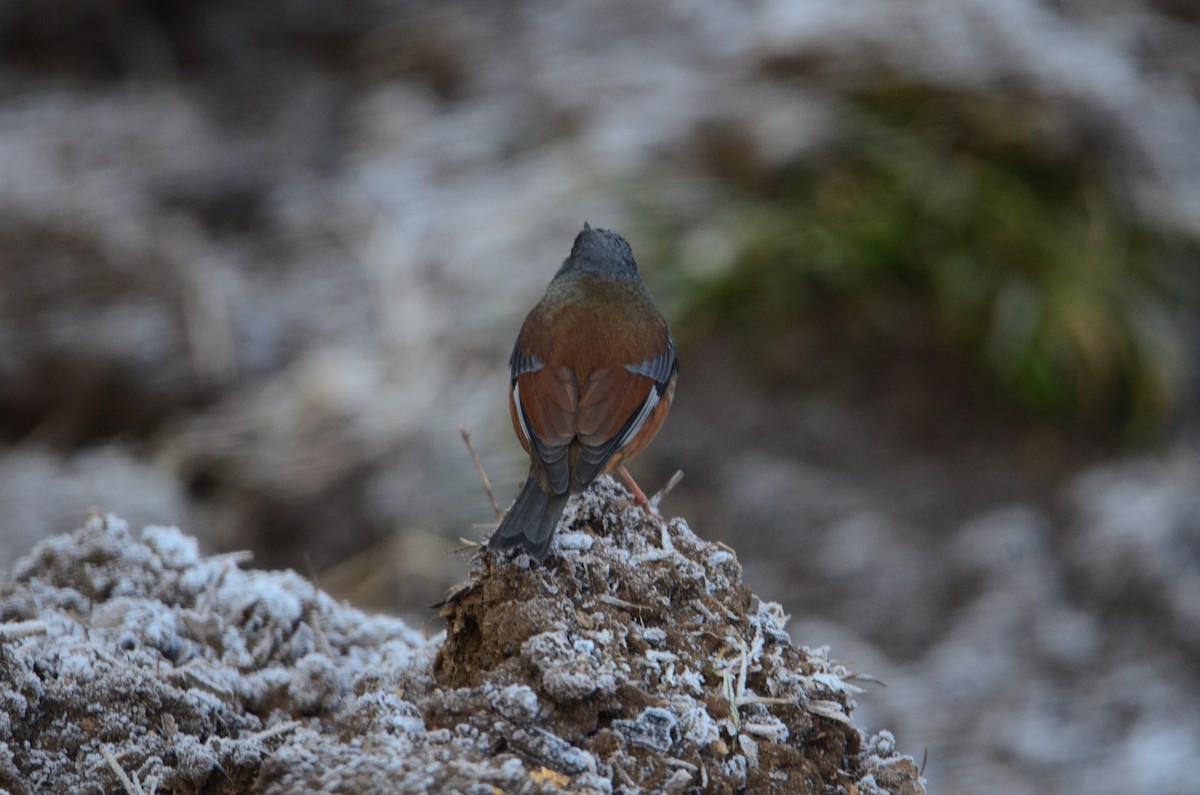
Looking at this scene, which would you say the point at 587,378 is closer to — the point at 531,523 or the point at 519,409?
the point at 519,409

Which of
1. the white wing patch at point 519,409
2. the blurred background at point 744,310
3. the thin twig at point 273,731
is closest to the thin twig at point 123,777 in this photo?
the thin twig at point 273,731

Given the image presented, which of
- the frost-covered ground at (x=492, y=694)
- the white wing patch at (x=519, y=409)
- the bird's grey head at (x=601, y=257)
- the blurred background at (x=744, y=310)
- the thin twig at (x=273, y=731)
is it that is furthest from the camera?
the blurred background at (x=744, y=310)

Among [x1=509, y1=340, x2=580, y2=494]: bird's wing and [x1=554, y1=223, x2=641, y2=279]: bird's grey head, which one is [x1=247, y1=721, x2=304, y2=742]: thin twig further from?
[x1=554, y1=223, x2=641, y2=279]: bird's grey head

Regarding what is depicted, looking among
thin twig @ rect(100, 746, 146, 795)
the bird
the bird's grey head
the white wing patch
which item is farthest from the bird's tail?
the bird's grey head

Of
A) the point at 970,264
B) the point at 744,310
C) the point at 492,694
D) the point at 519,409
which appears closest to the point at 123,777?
the point at 492,694

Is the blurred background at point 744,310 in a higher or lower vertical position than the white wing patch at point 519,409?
higher

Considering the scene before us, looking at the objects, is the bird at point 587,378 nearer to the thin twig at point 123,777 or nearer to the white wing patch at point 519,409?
the white wing patch at point 519,409

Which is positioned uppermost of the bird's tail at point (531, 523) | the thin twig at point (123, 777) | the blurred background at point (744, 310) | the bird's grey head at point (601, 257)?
the blurred background at point (744, 310)

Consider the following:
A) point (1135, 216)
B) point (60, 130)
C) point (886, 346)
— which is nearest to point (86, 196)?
point (60, 130)
